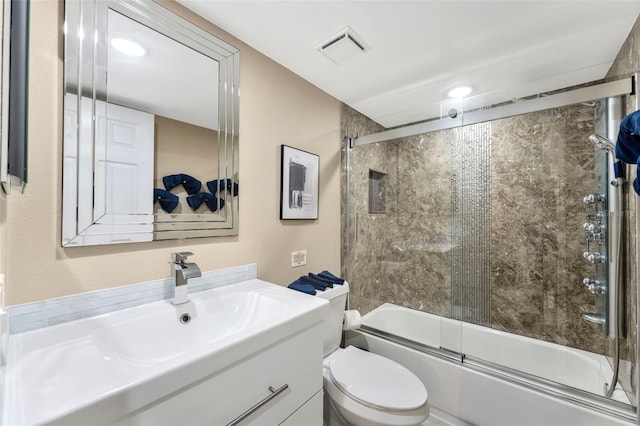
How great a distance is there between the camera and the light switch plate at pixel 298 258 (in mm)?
1730

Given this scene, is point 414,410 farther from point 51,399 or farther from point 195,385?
point 51,399

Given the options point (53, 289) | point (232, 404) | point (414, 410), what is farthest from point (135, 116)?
point (414, 410)

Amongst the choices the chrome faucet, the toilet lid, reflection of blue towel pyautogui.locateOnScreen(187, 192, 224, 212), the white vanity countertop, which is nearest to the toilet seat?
the toilet lid

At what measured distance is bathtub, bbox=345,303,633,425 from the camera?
1343mm

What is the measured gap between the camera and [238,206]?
Answer: 55.1 inches

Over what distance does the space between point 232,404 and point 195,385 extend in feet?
0.49

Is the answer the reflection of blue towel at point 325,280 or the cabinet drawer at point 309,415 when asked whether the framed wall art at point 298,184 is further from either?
the cabinet drawer at point 309,415

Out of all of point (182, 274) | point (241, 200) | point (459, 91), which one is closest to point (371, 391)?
point (182, 274)

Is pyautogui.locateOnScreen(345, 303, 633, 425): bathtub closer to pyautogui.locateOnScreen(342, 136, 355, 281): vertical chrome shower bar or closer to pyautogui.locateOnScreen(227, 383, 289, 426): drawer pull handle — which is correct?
pyautogui.locateOnScreen(342, 136, 355, 281): vertical chrome shower bar

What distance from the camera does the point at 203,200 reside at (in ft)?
4.14

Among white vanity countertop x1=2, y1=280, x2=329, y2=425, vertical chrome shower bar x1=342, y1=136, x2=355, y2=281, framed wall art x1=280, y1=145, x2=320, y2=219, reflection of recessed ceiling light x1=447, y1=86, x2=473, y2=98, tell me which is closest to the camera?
white vanity countertop x1=2, y1=280, x2=329, y2=425

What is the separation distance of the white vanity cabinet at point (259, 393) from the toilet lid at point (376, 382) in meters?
0.28

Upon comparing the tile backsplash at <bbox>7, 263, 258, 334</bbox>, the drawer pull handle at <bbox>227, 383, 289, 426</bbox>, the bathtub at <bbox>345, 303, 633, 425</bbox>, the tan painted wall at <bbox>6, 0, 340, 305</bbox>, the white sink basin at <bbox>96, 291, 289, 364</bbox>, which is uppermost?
the tan painted wall at <bbox>6, 0, 340, 305</bbox>

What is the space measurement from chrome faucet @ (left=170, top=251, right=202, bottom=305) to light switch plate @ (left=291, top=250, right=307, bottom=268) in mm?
737
